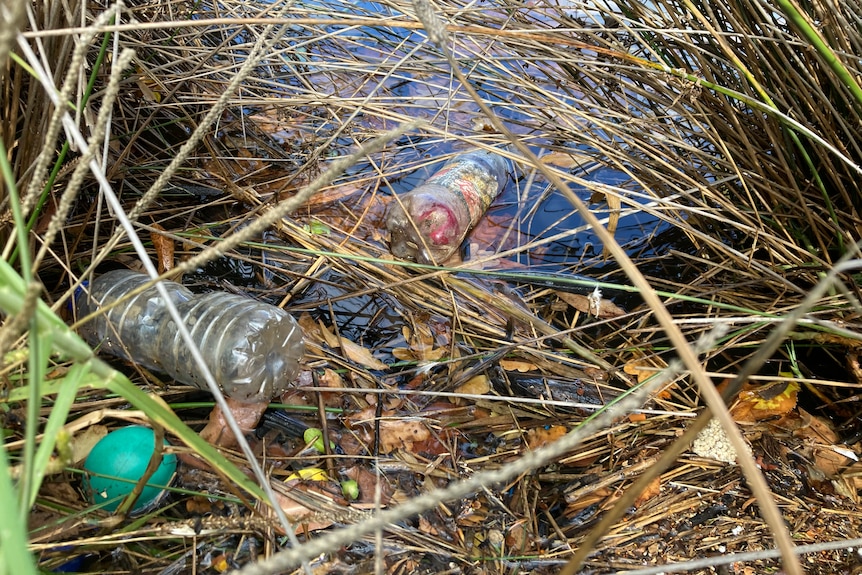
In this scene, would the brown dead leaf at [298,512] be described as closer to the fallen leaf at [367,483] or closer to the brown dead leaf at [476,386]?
the fallen leaf at [367,483]

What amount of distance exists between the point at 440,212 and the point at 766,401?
4.59ft

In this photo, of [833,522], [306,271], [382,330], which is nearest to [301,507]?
[382,330]

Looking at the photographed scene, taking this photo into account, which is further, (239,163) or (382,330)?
(239,163)

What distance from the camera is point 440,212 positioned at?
2.49 meters

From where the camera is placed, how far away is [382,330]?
79.6 inches

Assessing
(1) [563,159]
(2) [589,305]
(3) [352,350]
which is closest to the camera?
(3) [352,350]

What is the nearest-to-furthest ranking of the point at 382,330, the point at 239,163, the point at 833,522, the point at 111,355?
1. the point at 833,522
2. the point at 111,355
3. the point at 382,330
4. the point at 239,163

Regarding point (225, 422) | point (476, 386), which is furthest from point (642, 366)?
point (225, 422)

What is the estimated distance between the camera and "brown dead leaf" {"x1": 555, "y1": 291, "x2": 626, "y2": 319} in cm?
212

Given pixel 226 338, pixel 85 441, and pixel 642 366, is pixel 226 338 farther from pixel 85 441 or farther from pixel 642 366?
pixel 642 366

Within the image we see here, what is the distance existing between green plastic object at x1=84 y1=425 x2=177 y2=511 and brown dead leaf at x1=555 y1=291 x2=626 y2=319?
1.44 m

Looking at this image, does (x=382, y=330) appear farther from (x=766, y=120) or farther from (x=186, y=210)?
(x=766, y=120)

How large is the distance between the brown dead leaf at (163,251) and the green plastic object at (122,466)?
2.25ft

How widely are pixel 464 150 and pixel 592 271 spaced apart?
1001 mm
